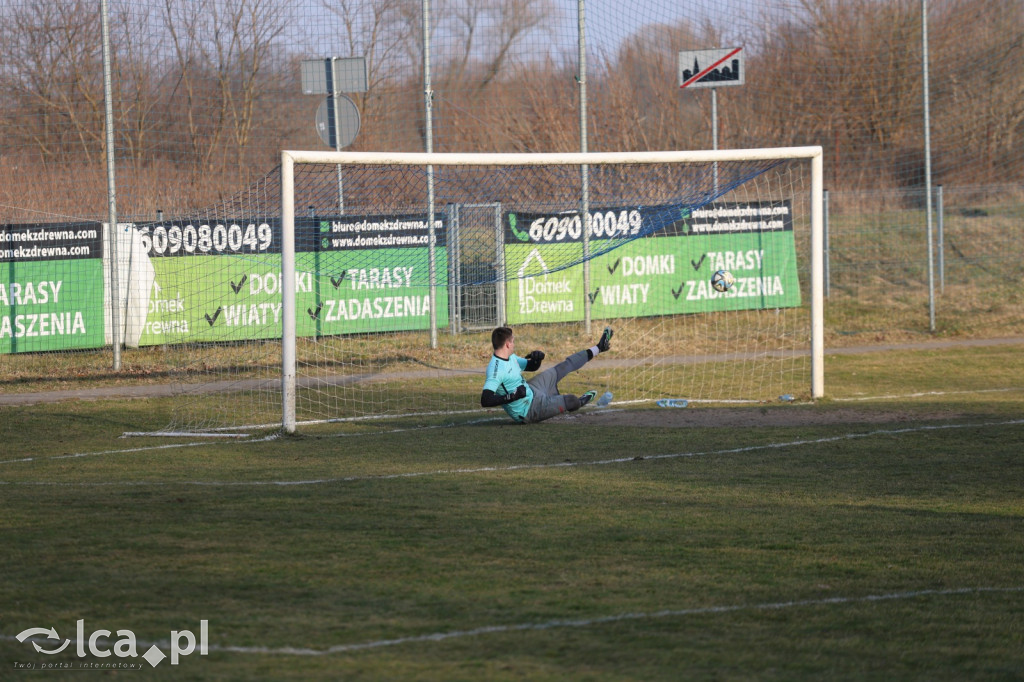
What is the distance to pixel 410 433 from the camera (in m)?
10.8

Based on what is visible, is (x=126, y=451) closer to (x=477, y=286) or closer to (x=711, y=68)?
(x=477, y=286)

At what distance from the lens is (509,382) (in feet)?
35.6

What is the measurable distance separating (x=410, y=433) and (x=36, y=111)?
915cm

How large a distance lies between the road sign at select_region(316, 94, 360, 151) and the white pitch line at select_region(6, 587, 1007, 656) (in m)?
13.1

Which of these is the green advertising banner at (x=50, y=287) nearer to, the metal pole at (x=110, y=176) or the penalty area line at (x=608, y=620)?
the metal pole at (x=110, y=176)

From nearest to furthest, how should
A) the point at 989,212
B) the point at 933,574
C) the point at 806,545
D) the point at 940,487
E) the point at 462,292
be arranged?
the point at 933,574, the point at 806,545, the point at 940,487, the point at 462,292, the point at 989,212

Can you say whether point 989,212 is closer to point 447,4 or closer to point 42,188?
point 447,4

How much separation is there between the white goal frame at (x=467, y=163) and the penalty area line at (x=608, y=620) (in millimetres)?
6219

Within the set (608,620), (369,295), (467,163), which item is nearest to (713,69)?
(369,295)

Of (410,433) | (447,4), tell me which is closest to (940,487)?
(410,433)

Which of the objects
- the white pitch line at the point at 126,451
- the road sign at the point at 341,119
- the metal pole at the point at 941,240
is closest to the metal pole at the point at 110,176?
the road sign at the point at 341,119

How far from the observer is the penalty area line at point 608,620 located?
4.25 m

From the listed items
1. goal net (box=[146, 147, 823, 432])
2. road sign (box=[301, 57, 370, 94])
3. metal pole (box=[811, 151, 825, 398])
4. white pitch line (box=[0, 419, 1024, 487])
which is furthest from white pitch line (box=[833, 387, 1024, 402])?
road sign (box=[301, 57, 370, 94])

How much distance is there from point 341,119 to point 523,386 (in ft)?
25.0
